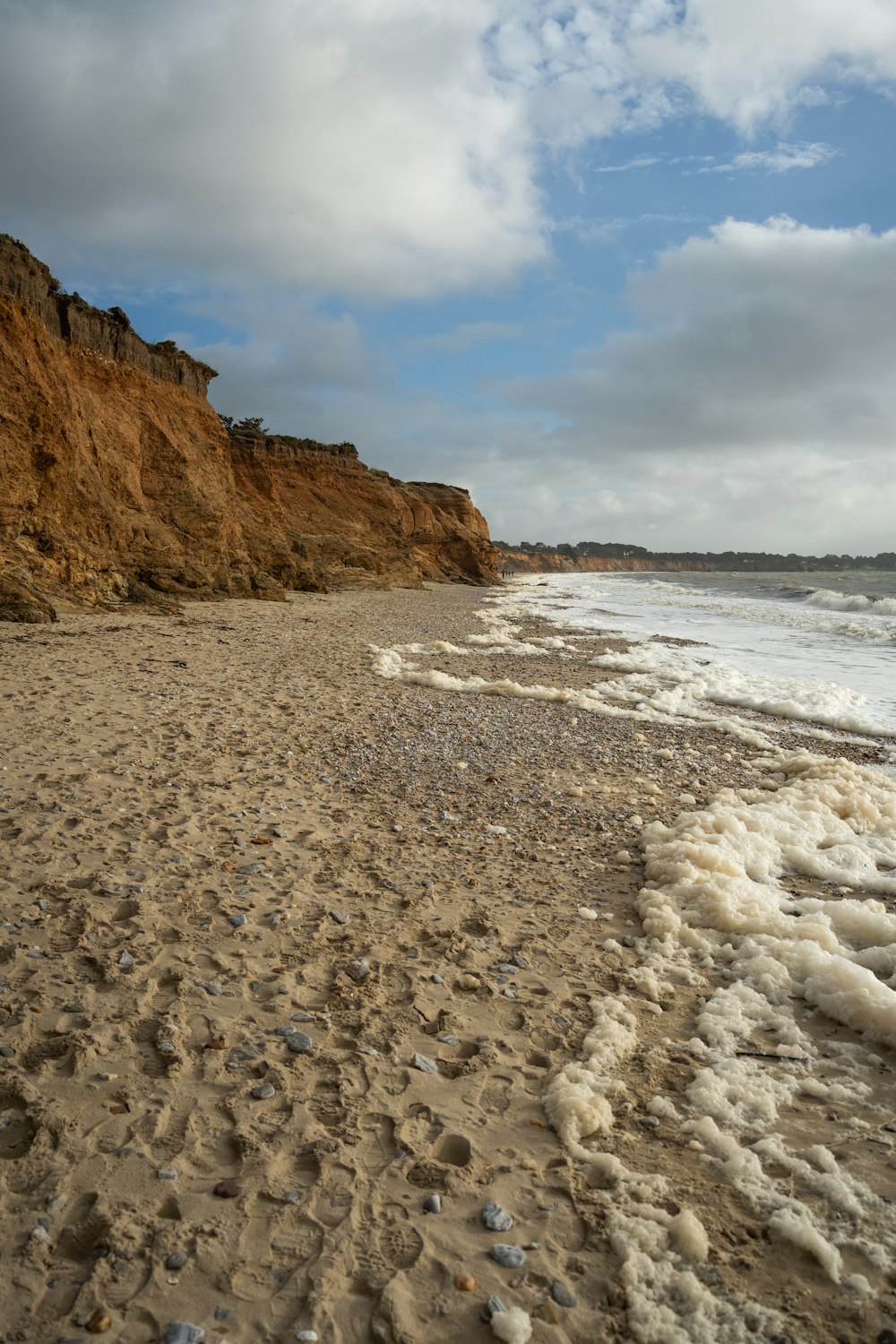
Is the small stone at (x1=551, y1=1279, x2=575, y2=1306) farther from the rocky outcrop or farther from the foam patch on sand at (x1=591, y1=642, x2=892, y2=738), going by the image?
the rocky outcrop

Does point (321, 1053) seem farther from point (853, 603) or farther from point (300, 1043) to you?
point (853, 603)

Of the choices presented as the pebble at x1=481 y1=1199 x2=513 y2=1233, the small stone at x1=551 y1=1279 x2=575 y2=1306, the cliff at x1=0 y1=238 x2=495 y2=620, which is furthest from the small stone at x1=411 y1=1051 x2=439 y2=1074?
the cliff at x1=0 y1=238 x2=495 y2=620

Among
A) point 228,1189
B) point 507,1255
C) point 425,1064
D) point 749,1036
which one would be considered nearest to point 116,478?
point 425,1064

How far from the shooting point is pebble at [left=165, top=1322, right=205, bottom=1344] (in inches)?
71.4

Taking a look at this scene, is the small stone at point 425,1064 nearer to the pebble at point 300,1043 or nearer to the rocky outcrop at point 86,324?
the pebble at point 300,1043

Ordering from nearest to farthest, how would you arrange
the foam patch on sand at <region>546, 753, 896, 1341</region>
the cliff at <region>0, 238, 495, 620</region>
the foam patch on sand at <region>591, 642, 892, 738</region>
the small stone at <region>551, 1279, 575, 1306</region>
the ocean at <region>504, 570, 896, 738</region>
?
the small stone at <region>551, 1279, 575, 1306</region> → the foam patch on sand at <region>546, 753, 896, 1341</region> → the foam patch on sand at <region>591, 642, 892, 738</region> → the ocean at <region>504, 570, 896, 738</region> → the cliff at <region>0, 238, 495, 620</region>

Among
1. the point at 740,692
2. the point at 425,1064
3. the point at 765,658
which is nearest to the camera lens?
the point at 425,1064

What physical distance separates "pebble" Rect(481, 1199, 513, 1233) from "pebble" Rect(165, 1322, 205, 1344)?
2.86 ft

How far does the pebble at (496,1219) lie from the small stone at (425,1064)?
25.1 inches

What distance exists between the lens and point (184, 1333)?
6.00 ft

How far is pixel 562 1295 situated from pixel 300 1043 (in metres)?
1.37

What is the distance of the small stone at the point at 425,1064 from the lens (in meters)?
2.88

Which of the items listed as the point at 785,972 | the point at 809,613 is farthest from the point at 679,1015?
the point at 809,613

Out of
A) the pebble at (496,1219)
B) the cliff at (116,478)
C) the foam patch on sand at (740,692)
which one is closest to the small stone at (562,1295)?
the pebble at (496,1219)
